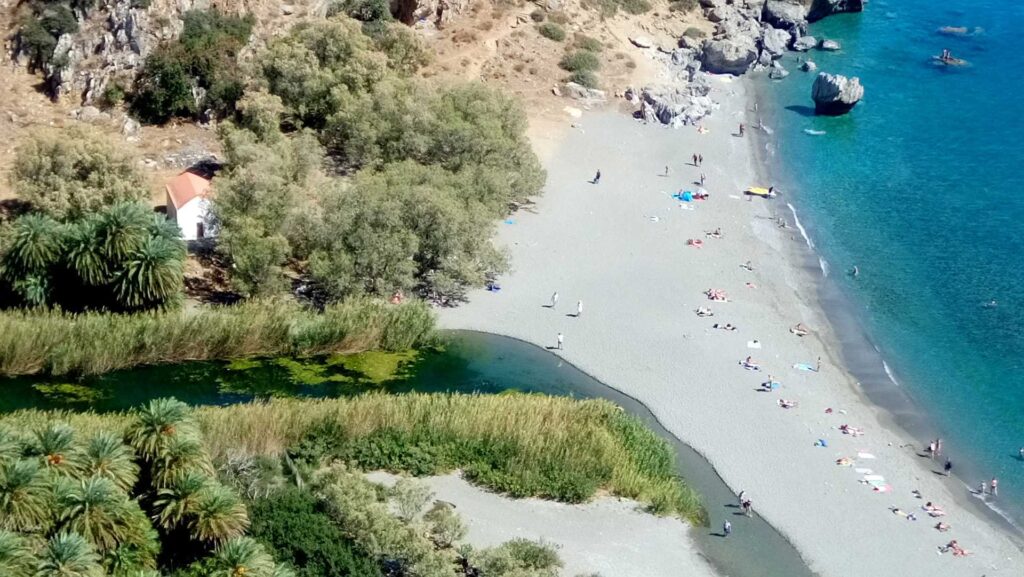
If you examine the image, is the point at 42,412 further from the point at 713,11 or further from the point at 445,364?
the point at 713,11

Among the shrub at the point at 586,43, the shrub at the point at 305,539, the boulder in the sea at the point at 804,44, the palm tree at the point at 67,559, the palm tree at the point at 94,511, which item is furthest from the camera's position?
the boulder in the sea at the point at 804,44

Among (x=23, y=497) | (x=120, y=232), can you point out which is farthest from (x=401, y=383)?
(x=23, y=497)

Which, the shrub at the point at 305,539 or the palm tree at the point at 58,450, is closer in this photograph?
the palm tree at the point at 58,450

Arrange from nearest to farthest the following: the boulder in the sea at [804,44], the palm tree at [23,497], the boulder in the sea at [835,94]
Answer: the palm tree at [23,497], the boulder in the sea at [835,94], the boulder in the sea at [804,44]

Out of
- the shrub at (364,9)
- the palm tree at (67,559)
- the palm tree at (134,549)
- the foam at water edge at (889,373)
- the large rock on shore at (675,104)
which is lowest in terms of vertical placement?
the foam at water edge at (889,373)

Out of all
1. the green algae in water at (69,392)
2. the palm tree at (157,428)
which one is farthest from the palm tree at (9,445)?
the green algae in water at (69,392)

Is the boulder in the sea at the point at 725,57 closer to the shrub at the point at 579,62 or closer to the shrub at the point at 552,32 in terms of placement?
the shrub at the point at 579,62

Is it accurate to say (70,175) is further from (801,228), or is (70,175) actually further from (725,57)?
(725,57)
